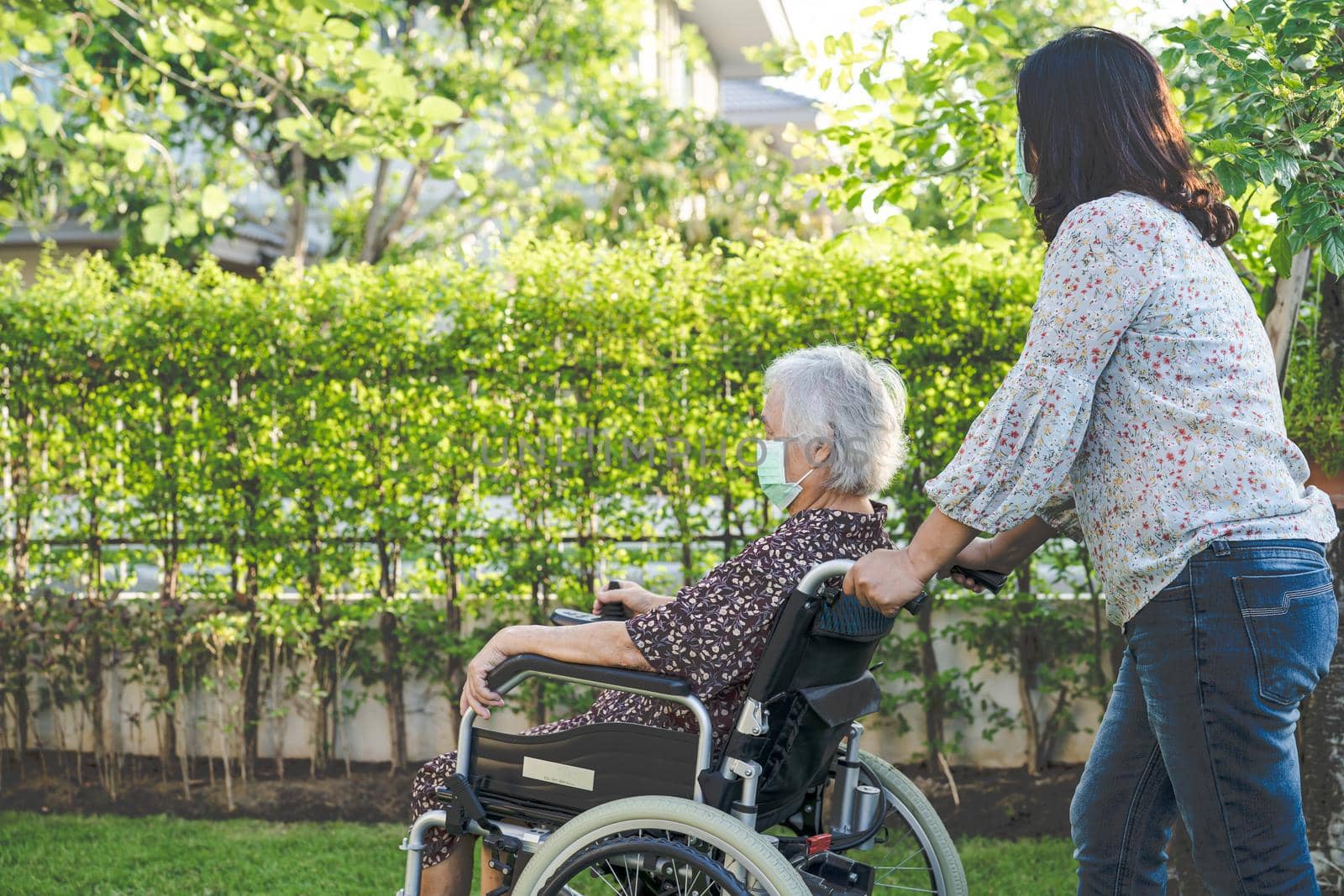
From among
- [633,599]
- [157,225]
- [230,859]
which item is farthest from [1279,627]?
[157,225]

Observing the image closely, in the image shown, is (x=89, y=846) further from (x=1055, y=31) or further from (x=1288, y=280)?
(x=1055, y=31)

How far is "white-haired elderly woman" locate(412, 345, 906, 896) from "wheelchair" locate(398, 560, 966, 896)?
59mm

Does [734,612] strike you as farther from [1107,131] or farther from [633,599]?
[1107,131]

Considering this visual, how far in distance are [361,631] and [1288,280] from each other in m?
3.50

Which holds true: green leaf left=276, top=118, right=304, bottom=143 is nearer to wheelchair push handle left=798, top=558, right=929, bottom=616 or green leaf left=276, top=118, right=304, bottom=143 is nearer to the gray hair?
the gray hair

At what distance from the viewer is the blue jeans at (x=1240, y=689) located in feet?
6.09

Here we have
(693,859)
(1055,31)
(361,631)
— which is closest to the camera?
(693,859)

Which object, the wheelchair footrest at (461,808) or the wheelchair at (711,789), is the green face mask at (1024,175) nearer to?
the wheelchair at (711,789)

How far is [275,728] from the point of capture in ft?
16.4

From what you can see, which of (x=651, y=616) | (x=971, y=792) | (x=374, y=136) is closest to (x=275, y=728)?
(x=374, y=136)

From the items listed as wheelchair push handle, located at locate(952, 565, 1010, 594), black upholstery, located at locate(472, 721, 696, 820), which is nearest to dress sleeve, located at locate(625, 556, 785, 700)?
black upholstery, located at locate(472, 721, 696, 820)

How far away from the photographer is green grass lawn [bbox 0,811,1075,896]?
12.6 feet

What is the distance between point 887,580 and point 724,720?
22.8 inches

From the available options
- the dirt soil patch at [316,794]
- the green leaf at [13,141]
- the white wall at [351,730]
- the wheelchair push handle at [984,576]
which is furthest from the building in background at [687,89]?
the wheelchair push handle at [984,576]
